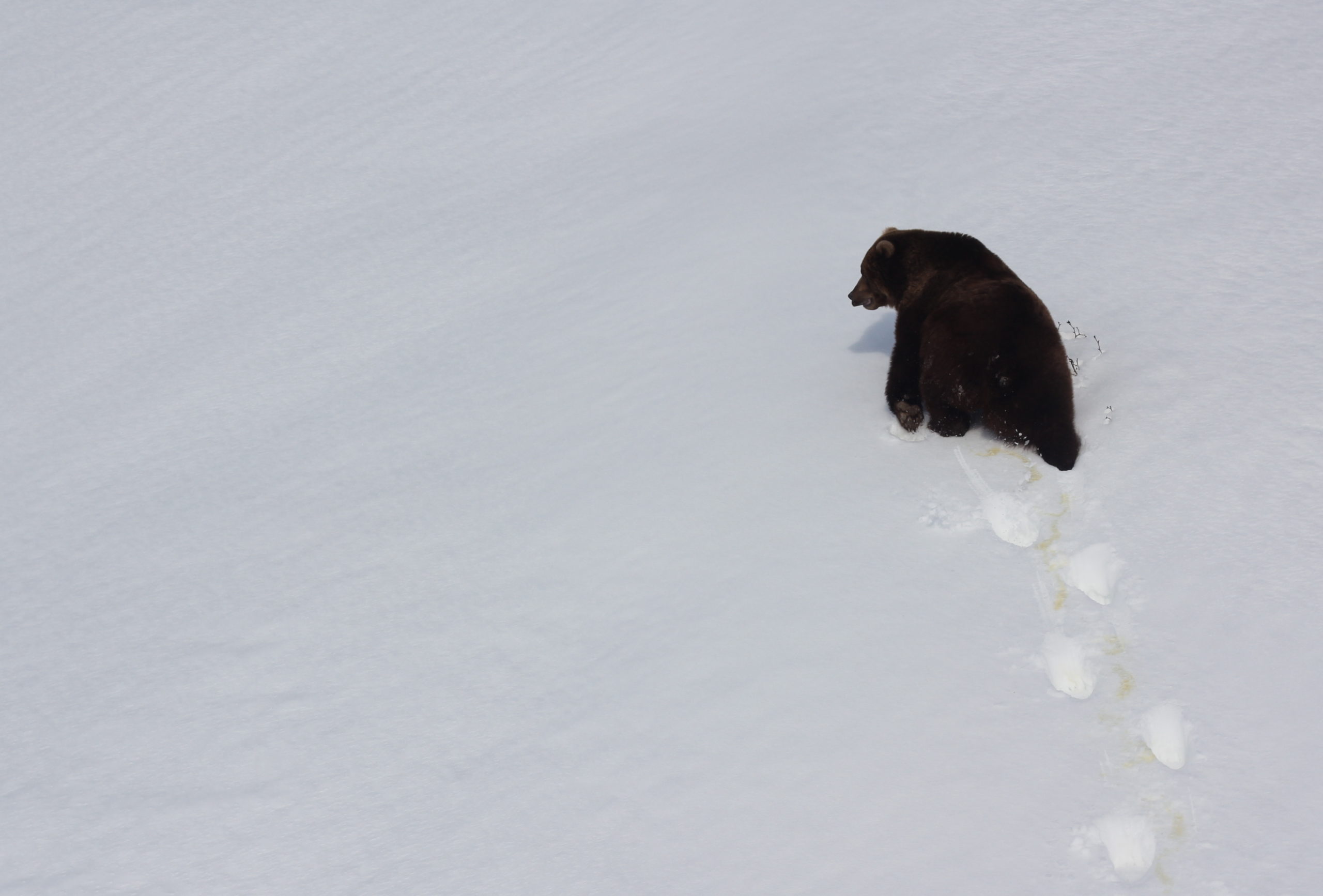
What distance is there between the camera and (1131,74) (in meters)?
8.91

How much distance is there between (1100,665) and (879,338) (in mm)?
2905

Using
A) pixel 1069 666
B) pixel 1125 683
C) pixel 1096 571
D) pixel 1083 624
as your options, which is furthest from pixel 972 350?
pixel 1125 683

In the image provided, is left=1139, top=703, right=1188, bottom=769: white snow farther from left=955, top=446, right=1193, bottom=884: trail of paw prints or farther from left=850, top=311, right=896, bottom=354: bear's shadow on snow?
left=850, top=311, right=896, bottom=354: bear's shadow on snow

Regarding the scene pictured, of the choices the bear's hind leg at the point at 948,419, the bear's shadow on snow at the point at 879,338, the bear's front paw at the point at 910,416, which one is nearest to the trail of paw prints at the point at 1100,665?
the bear's hind leg at the point at 948,419

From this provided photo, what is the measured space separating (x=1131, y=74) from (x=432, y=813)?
826cm

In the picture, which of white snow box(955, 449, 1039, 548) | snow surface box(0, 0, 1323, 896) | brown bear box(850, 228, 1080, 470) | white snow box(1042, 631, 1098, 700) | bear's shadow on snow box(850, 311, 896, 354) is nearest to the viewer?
snow surface box(0, 0, 1323, 896)

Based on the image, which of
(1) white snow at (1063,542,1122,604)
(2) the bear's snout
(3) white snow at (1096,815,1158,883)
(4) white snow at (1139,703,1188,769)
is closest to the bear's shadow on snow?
(2) the bear's snout

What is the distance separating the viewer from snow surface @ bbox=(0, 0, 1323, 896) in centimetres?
406

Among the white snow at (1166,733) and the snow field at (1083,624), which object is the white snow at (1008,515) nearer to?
the snow field at (1083,624)

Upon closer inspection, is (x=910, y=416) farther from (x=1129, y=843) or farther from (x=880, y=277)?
(x=1129, y=843)

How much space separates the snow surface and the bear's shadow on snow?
37 millimetres

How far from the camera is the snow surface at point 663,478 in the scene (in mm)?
4062

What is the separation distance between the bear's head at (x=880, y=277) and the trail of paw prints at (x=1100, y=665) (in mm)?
1114

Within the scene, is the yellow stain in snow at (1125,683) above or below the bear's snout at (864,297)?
below
